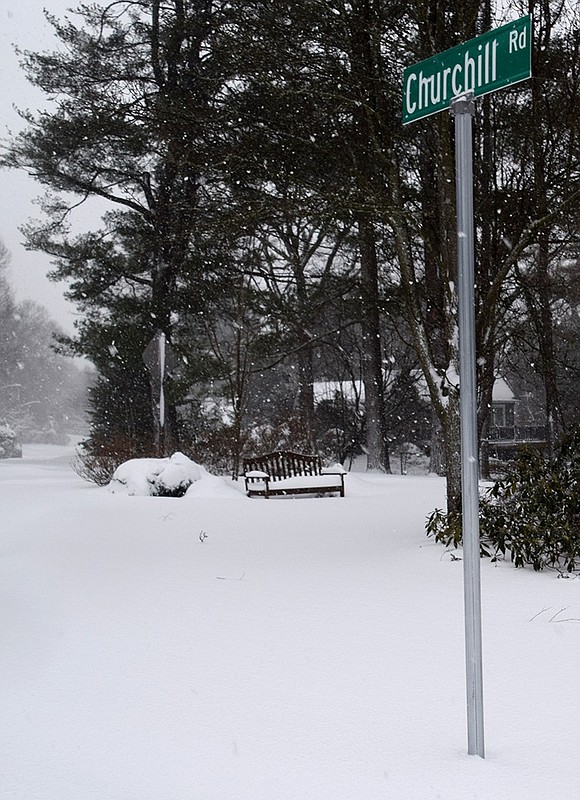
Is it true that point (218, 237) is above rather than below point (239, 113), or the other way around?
below

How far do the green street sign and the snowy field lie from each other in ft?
7.87

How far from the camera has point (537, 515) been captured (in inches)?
263

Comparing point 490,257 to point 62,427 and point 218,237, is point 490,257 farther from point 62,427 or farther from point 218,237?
point 62,427

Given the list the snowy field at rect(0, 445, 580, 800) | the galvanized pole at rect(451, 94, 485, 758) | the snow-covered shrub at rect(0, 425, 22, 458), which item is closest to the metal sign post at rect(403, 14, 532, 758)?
the galvanized pole at rect(451, 94, 485, 758)

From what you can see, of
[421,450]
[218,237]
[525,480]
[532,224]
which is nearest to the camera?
[525,480]

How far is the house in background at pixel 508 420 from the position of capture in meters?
32.2

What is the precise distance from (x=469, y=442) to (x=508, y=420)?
4476 cm

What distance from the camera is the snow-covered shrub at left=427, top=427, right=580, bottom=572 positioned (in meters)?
6.50

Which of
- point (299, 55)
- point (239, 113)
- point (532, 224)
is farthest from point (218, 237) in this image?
point (532, 224)

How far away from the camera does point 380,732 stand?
336 cm

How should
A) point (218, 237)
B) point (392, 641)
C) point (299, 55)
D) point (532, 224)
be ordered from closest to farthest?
point (392, 641)
point (532, 224)
point (299, 55)
point (218, 237)

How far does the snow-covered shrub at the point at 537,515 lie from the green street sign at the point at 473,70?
A: 4.12 metres

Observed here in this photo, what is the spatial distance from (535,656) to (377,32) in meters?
5.74

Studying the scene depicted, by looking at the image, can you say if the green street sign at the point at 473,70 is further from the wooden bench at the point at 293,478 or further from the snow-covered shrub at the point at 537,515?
the wooden bench at the point at 293,478
